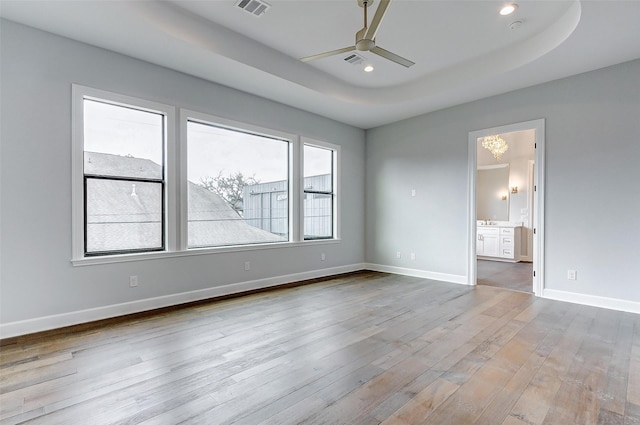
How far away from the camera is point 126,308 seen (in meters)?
3.46

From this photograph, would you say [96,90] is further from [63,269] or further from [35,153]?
[63,269]

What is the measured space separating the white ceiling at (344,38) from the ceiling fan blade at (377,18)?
0.64 metres

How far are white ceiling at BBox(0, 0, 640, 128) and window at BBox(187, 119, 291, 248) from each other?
75 cm

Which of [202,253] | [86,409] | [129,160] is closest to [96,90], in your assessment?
[129,160]

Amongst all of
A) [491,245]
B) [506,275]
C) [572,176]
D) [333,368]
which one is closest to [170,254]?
[333,368]

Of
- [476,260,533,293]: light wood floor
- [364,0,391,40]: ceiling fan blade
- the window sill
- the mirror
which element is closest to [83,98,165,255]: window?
the window sill

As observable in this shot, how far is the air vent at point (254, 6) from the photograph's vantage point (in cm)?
296

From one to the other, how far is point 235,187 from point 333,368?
10.0 feet

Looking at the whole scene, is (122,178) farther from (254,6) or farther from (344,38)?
(344,38)

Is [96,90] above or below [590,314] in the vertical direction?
above

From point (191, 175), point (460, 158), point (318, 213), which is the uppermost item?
point (460, 158)

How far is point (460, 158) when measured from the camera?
514cm

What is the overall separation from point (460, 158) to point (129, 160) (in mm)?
4778

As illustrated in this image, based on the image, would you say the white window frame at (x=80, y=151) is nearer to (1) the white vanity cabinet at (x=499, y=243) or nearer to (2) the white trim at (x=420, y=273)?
(2) the white trim at (x=420, y=273)
